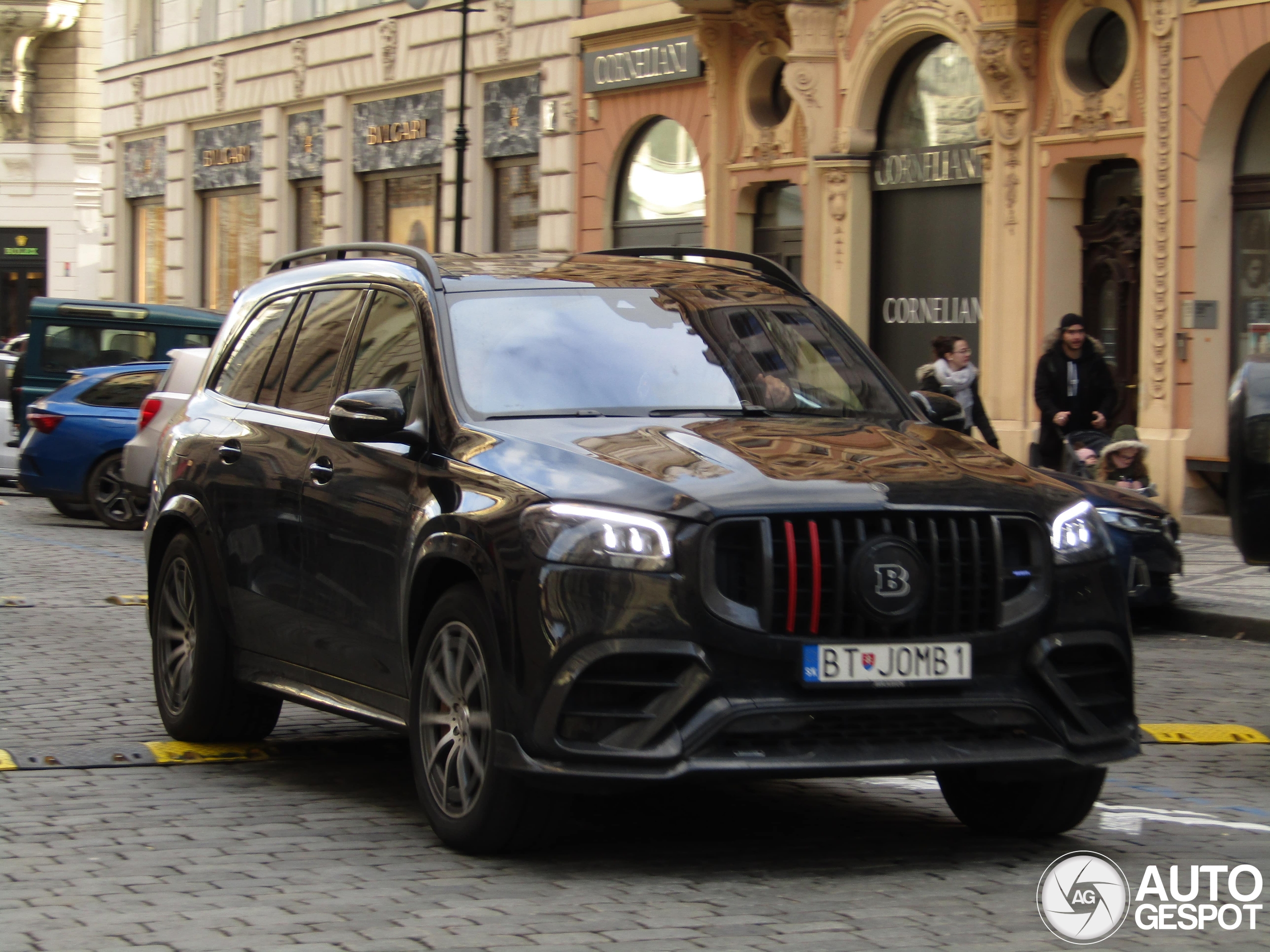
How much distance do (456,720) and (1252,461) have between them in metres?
3.27

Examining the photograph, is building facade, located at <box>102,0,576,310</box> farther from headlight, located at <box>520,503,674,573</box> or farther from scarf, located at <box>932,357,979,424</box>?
headlight, located at <box>520,503,674,573</box>

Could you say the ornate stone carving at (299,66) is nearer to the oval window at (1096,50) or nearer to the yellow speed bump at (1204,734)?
the oval window at (1096,50)

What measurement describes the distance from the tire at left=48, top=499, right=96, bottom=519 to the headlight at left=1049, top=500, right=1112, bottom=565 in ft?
52.7

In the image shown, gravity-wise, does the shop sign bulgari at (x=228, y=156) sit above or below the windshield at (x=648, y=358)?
above

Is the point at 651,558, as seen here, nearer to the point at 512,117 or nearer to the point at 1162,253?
the point at 1162,253

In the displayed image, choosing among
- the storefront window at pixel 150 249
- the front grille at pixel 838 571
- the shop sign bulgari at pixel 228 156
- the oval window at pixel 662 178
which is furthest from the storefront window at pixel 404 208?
the front grille at pixel 838 571

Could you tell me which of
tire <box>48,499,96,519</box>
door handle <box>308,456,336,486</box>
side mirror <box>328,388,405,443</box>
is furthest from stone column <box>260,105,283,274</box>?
side mirror <box>328,388,405,443</box>

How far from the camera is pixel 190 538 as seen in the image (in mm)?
7980

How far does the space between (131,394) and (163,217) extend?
23.2 meters

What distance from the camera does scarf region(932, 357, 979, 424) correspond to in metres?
16.3

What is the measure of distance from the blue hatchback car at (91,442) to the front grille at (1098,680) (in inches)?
593

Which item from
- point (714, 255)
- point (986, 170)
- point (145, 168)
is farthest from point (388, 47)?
point (714, 255)

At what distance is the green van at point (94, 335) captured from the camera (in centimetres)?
2219

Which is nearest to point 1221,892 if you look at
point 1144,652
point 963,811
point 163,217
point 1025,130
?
point 963,811
